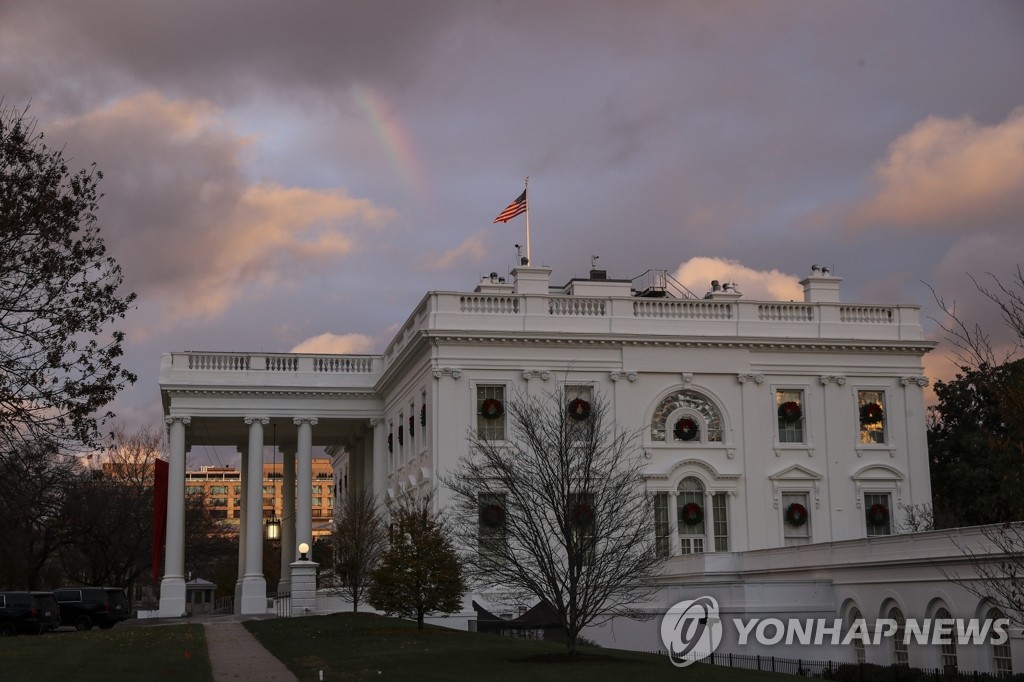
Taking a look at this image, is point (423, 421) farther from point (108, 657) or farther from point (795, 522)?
point (108, 657)

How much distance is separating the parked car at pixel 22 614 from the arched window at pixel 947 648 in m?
29.3

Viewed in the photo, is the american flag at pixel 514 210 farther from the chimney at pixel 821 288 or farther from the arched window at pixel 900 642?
the arched window at pixel 900 642

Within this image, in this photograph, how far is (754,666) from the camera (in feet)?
116

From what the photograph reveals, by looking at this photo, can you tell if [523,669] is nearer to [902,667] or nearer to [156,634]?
[902,667]

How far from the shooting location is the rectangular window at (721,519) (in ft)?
164

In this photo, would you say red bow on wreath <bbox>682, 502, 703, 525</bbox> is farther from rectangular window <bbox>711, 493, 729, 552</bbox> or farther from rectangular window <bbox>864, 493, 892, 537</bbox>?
rectangular window <bbox>864, 493, 892, 537</bbox>

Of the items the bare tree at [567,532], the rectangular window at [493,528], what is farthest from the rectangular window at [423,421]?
the bare tree at [567,532]

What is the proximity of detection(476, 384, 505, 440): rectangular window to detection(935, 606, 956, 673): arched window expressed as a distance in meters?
20.0

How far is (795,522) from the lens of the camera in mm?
50344

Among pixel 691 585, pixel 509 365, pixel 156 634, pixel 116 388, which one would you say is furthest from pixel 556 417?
pixel 116 388

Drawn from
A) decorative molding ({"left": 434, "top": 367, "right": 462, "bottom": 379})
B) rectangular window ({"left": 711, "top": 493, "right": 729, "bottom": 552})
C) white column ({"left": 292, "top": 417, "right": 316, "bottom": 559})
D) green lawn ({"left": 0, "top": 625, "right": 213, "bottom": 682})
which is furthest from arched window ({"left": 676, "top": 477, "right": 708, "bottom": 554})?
green lawn ({"left": 0, "top": 625, "right": 213, "bottom": 682})

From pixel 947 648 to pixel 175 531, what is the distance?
3579cm

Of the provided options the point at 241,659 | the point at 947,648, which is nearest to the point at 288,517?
the point at 241,659

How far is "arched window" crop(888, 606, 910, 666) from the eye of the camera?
1318 inches
